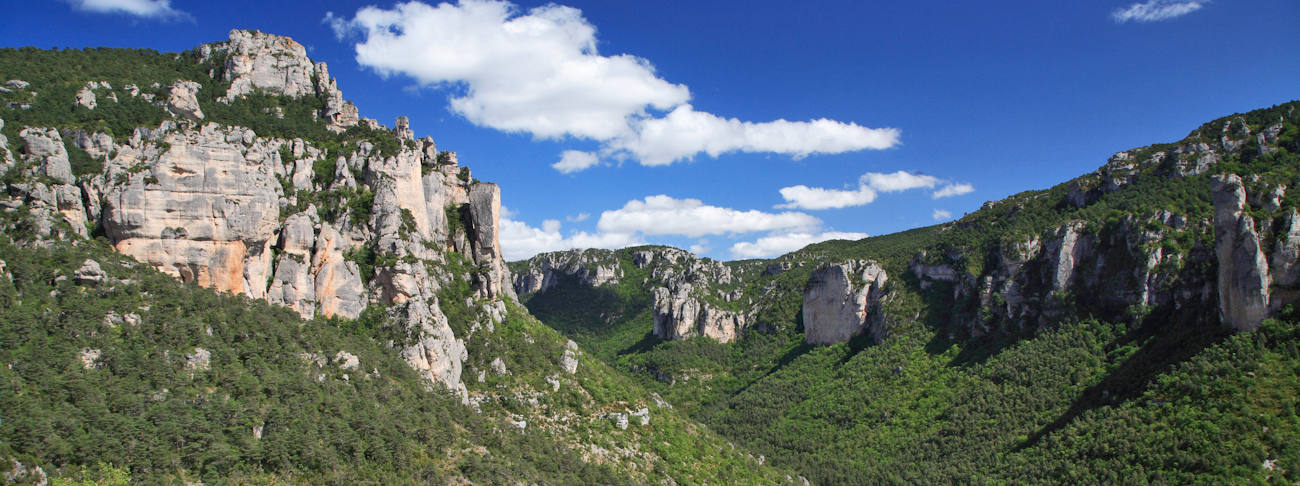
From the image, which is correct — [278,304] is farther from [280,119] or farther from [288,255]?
[280,119]

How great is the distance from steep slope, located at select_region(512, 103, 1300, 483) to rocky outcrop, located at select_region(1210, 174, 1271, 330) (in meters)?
0.17

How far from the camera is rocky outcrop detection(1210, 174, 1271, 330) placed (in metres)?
59.7

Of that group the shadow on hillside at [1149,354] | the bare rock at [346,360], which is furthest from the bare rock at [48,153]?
the shadow on hillside at [1149,354]

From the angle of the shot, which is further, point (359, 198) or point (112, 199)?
point (359, 198)

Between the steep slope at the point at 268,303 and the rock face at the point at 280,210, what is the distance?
0.19 metres

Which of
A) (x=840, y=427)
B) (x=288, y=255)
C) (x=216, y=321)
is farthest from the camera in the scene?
(x=840, y=427)

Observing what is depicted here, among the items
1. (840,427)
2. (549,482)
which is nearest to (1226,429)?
(840,427)

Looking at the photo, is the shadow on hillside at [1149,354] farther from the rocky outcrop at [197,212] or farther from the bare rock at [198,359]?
the rocky outcrop at [197,212]

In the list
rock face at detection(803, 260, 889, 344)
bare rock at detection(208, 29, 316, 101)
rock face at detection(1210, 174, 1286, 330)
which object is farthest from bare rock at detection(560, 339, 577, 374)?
rock face at detection(803, 260, 889, 344)

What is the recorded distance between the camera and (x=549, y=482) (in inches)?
1891

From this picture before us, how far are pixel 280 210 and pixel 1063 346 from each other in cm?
9681

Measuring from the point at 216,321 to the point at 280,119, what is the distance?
3294cm

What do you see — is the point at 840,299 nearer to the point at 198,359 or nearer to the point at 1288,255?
the point at 1288,255

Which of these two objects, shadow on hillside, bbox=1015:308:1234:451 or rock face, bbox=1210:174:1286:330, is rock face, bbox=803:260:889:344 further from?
rock face, bbox=1210:174:1286:330
